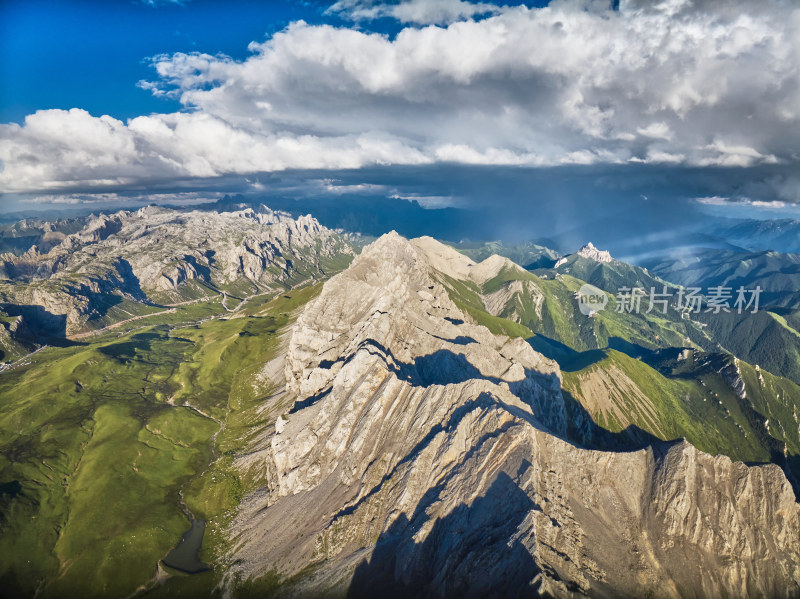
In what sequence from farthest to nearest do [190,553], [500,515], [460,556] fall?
[190,553], [500,515], [460,556]

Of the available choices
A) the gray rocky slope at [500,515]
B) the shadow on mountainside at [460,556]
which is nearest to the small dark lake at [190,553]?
the gray rocky slope at [500,515]

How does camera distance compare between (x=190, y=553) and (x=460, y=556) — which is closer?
(x=460, y=556)

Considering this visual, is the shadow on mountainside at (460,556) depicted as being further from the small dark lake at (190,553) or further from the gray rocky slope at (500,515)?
the small dark lake at (190,553)

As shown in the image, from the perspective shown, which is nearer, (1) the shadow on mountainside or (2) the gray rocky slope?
(1) the shadow on mountainside

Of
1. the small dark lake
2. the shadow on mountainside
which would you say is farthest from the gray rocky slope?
the small dark lake

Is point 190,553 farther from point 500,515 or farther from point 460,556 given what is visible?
point 500,515

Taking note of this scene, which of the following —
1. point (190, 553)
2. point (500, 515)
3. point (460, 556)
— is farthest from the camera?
point (190, 553)

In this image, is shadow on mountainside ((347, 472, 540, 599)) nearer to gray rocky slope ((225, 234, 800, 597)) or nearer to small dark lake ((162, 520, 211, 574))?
gray rocky slope ((225, 234, 800, 597))

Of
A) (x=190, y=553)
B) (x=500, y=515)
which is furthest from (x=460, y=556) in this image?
(x=190, y=553)

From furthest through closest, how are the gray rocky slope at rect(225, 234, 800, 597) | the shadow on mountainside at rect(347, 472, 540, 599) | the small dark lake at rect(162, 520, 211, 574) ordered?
the small dark lake at rect(162, 520, 211, 574) < the gray rocky slope at rect(225, 234, 800, 597) < the shadow on mountainside at rect(347, 472, 540, 599)
